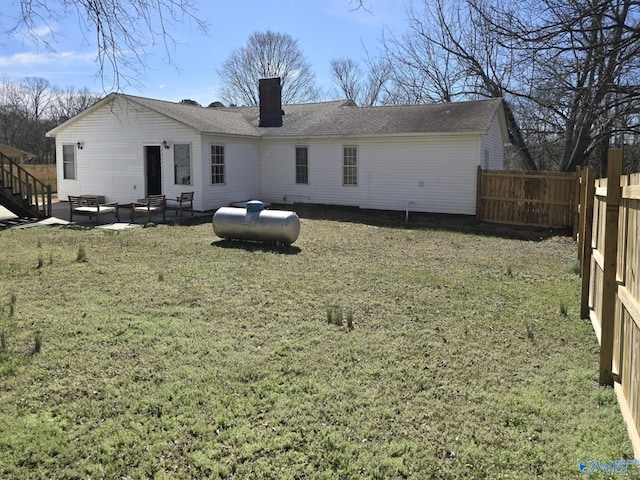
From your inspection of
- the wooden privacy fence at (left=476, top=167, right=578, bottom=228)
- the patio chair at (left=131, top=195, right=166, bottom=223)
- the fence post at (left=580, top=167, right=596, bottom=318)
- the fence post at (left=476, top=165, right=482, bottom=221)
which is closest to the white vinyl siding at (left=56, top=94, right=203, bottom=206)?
the patio chair at (left=131, top=195, right=166, bottom=223)

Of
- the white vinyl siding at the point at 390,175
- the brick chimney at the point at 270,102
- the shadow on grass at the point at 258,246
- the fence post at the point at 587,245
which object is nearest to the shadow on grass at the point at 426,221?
the white vinyl siding at the point at 390,175

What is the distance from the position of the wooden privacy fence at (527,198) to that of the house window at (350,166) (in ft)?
15.1

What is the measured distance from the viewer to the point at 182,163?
17578 mm

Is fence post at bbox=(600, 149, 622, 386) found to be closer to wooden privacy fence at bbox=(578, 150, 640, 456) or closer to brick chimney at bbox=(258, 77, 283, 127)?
wooden privacy fence at bbox=(578, 150, 640, 456)

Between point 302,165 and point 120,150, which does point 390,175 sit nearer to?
point 302,165

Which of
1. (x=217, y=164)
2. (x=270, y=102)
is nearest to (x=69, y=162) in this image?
(x=217, y=164)

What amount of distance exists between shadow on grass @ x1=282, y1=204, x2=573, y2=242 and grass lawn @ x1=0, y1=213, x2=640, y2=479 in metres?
5.22

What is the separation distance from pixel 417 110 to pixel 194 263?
12.9 m

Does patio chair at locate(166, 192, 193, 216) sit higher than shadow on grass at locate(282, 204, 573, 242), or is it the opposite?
patio chair at locate(166, 192, 193, 216)

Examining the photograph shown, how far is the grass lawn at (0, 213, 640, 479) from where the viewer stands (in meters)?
3.30

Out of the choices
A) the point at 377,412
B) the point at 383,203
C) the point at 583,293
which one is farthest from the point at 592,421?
the point at 383,203

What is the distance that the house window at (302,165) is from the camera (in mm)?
19562

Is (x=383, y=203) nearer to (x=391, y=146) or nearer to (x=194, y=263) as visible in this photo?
(x=391, y=146)

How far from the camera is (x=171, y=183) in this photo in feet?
58.7
